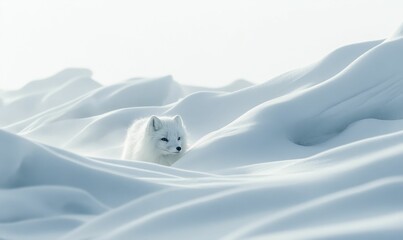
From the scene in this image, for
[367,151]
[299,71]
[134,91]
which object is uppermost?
[134,91]

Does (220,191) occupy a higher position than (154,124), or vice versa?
(154,124)

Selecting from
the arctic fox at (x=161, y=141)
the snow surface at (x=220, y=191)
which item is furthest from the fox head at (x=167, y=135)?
the snow surface at (x=220, y=191)

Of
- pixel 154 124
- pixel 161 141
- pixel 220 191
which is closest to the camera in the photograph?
pixel 220 191

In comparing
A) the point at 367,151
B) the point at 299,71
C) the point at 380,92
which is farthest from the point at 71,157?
the point at 299,71

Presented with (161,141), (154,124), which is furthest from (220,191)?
(154,124)

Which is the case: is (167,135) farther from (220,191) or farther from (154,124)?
(220,191)

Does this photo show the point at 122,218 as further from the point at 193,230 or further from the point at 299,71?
the point at 299,71

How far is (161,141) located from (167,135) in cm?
10

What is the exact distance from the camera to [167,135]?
7.64 meters

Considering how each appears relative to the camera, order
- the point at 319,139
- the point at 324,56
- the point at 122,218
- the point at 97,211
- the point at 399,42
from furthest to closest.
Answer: the point at 324,56
the point at 399,42
the point at 319,139
the point at 97,211
the point at 122,218

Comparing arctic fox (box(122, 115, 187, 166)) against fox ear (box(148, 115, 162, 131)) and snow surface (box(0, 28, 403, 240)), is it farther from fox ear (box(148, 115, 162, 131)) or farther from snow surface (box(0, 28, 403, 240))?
snow surface (box(0, 28, 403, 240))

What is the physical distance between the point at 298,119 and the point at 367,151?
3436 mm

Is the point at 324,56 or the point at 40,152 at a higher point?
the point at 324,56

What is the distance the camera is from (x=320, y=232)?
2.61 m
